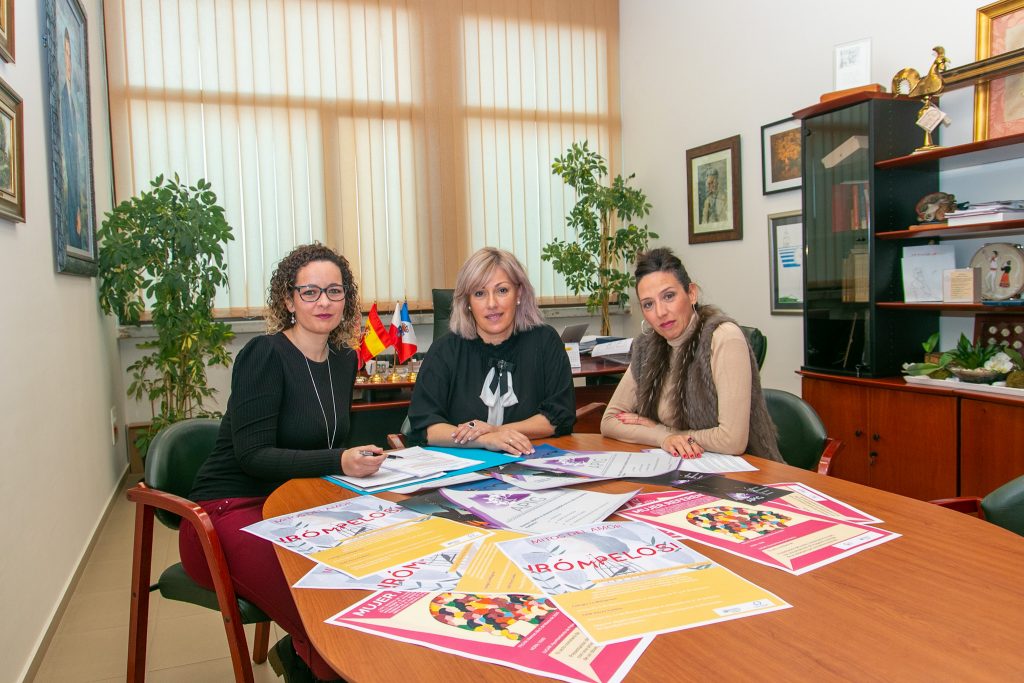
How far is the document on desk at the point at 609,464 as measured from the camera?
1.64m

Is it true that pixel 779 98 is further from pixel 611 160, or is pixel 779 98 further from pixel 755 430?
pixel 755 430

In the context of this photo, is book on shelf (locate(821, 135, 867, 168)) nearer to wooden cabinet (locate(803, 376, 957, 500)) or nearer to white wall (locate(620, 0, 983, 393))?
white wall (locate(620, 0, 983, 393))

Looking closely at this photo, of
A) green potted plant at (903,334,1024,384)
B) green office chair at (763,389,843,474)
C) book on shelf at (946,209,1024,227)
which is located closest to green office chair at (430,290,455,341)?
green office chair at (763,389,843,474)

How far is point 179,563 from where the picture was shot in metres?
1.88

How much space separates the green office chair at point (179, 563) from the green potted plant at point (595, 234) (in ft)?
12.1

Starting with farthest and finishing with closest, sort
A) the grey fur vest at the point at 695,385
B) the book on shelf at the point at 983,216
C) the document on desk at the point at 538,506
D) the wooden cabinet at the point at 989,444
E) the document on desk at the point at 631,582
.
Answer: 1. the book on shelf at the point at 983,216
2. the wooden cabinet at the point at 989,444
3. the grey fur vest at the point at 695,385
4. the document on desk at the point at 538,506
5. the document on desk at the point at 631,582

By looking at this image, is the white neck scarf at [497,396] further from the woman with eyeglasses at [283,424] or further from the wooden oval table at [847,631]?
the wooden oval table at [847,631]

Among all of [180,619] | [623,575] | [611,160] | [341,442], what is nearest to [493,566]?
[623,575]

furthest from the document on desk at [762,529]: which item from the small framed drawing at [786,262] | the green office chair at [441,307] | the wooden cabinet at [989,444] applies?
the small framed drawing at [786,262]

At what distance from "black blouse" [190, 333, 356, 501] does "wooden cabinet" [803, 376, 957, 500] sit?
8.30ft

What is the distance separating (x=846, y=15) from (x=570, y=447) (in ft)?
11.0

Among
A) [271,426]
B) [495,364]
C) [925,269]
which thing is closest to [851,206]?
[925,269]

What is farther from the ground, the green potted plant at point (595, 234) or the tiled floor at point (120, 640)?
the green potted plant at point (595, 234)

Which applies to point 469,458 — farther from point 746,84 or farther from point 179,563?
point 746,84
